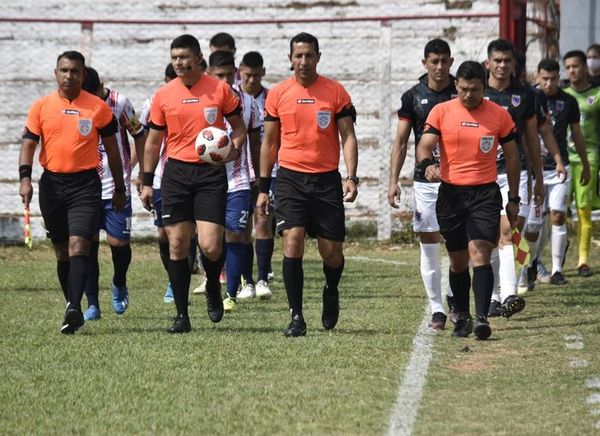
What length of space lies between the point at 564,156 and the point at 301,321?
5661 millimetres

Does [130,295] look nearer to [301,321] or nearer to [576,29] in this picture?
[301,321]

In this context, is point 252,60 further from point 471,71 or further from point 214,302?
point 471,71

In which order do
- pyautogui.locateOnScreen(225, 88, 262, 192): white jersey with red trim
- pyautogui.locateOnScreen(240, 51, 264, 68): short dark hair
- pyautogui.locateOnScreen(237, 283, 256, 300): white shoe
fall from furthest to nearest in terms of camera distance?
pyautogui.locateOnScreen(240, 51, 264, 68): short dark hair → pyautogui.locateOnScreen(237, 283, 256, 300): white shoe → pyautogui.locateOnScreen(225, 88, 262, 192): white jersey with red trim

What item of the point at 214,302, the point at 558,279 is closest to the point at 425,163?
the point at 214,302

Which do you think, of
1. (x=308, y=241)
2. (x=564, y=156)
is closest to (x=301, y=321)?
(x=564, y=156)

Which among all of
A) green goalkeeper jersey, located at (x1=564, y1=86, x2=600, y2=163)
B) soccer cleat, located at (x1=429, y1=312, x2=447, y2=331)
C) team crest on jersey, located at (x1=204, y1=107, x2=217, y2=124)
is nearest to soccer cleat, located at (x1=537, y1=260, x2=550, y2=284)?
green goalkeeper jersey, located at (x1=564, y1=86, x2=600, y2=163)

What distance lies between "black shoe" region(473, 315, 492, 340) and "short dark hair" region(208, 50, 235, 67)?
393cm

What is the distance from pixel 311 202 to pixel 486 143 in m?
1.36

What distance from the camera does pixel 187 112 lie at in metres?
10.8

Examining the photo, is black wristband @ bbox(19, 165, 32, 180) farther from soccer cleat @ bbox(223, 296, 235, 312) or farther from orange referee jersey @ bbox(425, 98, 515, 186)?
orange referee jersey @ bbox(425, 98, 515, 186)

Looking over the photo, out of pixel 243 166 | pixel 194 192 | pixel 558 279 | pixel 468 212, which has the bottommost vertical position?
pixel 558 279

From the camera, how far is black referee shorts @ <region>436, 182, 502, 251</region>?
10.5m

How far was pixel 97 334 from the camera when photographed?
1092 centimetres

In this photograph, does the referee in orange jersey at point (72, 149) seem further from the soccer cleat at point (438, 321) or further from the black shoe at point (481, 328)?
the black shoe at point (481, 328)
